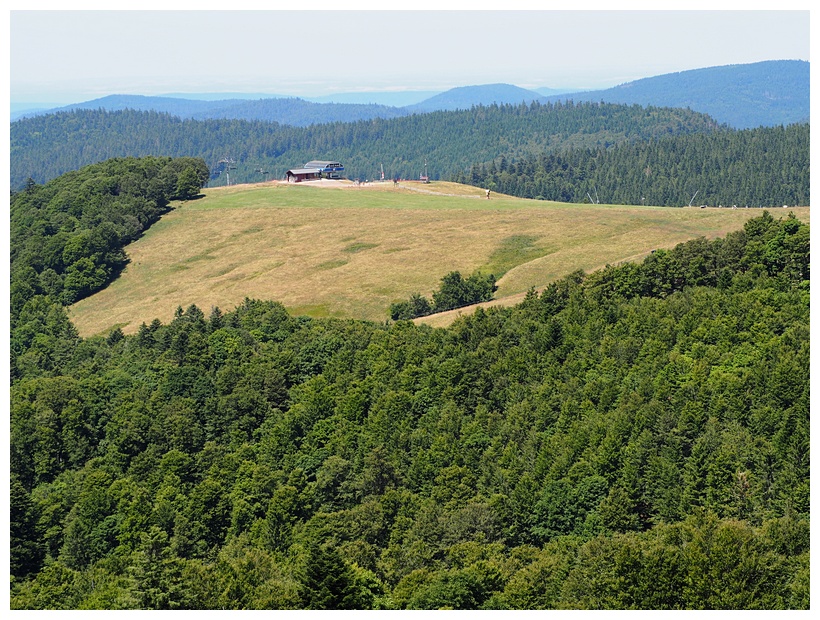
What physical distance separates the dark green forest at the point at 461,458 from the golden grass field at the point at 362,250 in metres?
25.0

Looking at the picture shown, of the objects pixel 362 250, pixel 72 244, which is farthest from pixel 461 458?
pixel 72 244

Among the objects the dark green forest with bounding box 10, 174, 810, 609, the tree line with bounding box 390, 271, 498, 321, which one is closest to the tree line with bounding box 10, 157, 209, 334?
the dark green forest with bounding box 10, 174, 810, 609

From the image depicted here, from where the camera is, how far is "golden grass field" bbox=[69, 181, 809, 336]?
139125 millimetres

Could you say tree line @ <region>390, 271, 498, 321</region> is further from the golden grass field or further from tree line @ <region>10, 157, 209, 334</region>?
tree line @ <region>10, 157, 209, 334</region>

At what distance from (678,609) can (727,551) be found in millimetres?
3548

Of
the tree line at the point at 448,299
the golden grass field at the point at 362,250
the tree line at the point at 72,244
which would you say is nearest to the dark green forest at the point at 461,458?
the tree line at the point at 448,299

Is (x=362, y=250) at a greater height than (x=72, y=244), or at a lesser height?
lesser

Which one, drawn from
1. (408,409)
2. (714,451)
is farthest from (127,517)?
(714,451)

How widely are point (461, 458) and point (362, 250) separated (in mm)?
92709

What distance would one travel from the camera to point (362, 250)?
162 m

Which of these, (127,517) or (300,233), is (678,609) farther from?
(300,233)

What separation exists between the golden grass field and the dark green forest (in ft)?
82.1

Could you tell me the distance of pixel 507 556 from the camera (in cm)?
5962

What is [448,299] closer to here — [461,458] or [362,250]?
[362,250]
